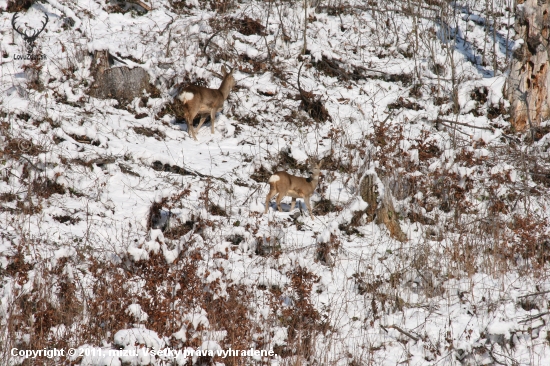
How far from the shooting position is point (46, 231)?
702 cm

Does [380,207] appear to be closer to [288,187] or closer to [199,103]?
[288,187]

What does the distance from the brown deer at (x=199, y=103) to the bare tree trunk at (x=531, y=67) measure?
6.68 metres

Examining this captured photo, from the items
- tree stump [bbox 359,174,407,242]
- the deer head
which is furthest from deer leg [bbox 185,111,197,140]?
tree stump [bbox 359,174,407,242]

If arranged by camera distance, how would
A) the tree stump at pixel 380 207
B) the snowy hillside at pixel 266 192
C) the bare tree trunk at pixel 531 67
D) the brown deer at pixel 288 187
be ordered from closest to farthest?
1. the snowy hillside at pixel 266 192
2. the tree stump at pixel 380 207
3. the brown deer at pixel 288 187
4. the bare tree trunk at pixel 531 67

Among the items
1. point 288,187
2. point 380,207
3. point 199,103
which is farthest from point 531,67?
point 199,103

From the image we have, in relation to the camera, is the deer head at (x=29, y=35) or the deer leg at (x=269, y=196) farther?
the deer head at (x=29, y=35)

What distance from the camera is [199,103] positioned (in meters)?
11.0

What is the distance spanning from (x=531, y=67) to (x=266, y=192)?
23.3 feet

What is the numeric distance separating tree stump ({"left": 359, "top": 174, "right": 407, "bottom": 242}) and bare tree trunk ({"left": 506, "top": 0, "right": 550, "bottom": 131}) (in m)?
4.96

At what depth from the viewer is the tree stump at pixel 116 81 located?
437 inches

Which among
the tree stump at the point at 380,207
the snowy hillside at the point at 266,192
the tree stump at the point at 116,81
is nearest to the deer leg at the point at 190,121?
the snowy hillside at the point at 266,192

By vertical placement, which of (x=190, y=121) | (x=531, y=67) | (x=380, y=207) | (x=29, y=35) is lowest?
(x=380, y=207)

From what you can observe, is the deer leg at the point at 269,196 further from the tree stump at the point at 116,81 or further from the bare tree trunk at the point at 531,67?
the bare tree trunk at the point at 531,67

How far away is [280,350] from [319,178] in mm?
4734
